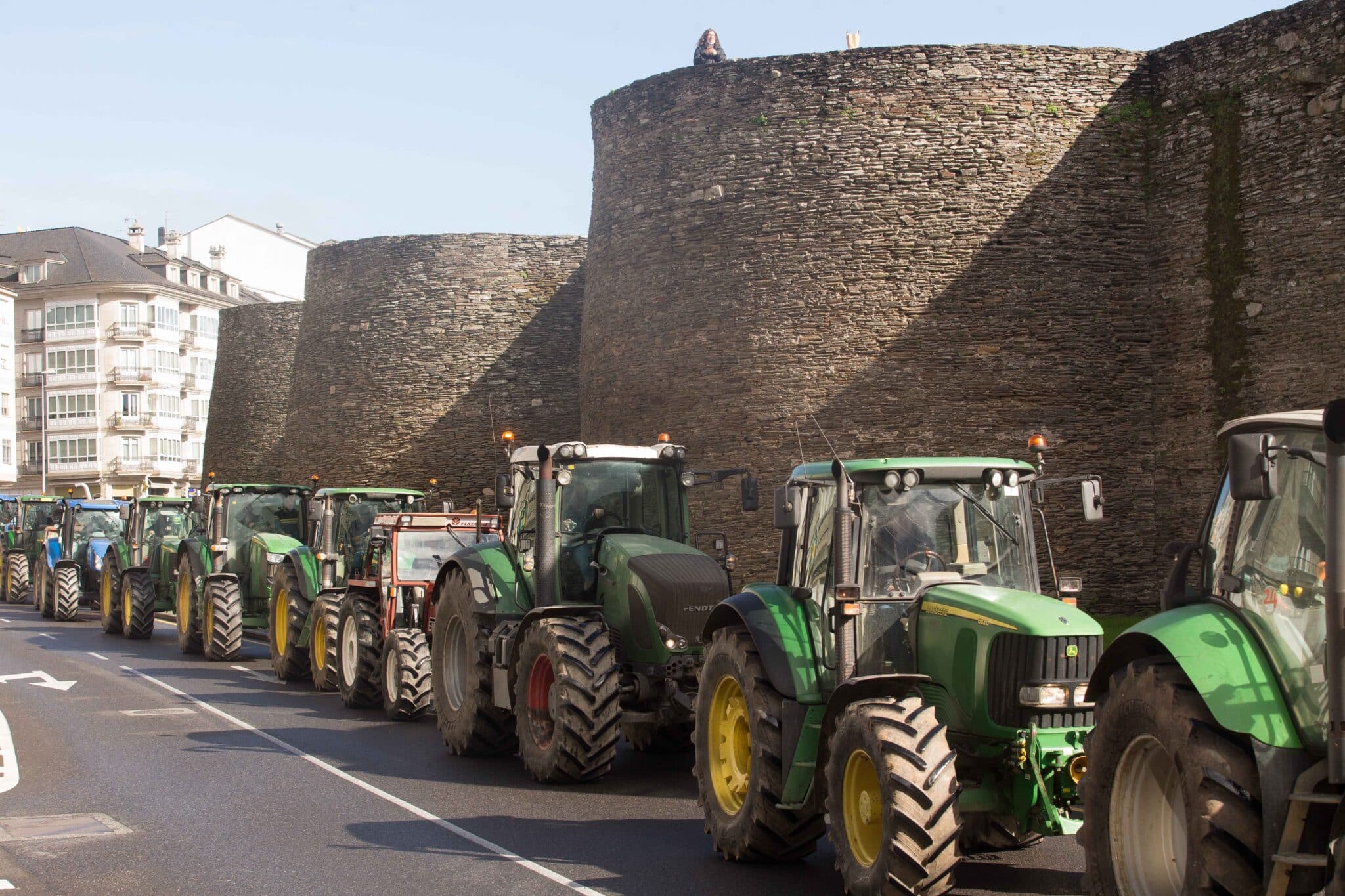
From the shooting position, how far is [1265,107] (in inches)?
781

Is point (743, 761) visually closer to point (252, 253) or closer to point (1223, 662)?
point (1223, 662)

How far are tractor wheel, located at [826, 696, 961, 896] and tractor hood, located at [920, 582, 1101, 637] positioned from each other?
51cm

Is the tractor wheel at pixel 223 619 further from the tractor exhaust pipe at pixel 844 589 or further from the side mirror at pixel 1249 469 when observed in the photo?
the side mirror at pixel 1249 469

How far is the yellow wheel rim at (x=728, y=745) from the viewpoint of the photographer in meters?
8.34

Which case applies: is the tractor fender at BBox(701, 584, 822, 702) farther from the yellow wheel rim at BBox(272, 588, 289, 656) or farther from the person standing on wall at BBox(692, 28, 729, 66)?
the person standing on wall at BBox(692, 28, 729, 66)

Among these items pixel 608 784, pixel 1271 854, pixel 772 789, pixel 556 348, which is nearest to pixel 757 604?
pixel 772 789

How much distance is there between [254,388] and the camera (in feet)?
169

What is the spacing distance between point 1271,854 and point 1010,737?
6.72ft

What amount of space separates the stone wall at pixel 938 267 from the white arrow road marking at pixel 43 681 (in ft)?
33.9

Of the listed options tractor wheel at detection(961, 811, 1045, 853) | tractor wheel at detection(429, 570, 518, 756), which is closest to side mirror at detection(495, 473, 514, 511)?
tractor wheel at detection(429, 570, 518, 756)

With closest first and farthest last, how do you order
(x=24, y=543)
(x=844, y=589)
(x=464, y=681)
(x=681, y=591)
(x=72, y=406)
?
(x=844, y=589)
(x=681, y=591)
(x=464, y=681)
(x=24, y=543)
(x=72, y=406)

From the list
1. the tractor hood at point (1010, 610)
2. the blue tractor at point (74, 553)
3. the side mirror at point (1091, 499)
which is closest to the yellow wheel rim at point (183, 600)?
the blue tractor at point (74, 553)

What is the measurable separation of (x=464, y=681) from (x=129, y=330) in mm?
69187

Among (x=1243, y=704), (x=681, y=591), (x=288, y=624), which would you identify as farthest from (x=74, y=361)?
(x=1243, y=704)
